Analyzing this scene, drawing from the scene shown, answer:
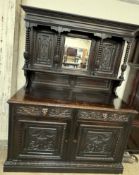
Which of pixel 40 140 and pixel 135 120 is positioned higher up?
pixel 135 120

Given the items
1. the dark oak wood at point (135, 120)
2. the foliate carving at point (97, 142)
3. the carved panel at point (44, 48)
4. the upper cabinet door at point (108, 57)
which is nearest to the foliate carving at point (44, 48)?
the carved panel at point (44, 48)

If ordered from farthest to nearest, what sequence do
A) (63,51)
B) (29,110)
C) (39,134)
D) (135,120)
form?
(135,120)
(63,51)
(39,134)
(29,110)

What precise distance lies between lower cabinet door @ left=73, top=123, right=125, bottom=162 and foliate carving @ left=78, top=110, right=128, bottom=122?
0.09m

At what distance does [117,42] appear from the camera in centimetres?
234

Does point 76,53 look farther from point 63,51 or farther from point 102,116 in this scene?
point 102,116

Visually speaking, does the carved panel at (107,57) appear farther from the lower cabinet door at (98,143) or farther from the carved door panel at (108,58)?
the lower cabinet door at (98,143)

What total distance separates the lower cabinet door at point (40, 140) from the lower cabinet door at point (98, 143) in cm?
19

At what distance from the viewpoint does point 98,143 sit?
7.08 feet

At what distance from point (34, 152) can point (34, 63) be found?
112cm

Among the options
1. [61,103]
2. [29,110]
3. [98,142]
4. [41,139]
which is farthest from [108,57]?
[41,139]

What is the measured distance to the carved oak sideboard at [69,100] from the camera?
77.6 inches

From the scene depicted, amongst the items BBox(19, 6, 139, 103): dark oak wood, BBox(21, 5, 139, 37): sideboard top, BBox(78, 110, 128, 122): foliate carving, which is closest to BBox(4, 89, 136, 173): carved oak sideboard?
BBox(78, 110, 128, 122): foliate carving

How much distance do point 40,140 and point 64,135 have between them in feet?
0.95

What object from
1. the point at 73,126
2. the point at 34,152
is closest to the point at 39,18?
the point at 73,126
